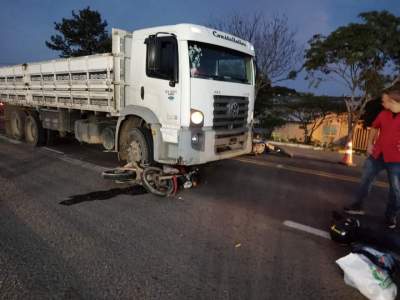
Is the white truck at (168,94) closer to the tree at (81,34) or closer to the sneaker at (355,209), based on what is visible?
the sneaker at (355,209)

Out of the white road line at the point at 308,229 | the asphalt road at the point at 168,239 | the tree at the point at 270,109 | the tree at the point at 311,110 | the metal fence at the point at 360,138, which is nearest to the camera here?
the asphalt road at the point at 168,239

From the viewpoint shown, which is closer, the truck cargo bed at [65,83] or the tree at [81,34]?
the truck cargo bed at [65,83]

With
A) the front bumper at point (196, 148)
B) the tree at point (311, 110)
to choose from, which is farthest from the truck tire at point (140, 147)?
the tree at point (311, 110)

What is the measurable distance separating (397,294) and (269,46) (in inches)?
621

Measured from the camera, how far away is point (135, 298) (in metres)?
2.57

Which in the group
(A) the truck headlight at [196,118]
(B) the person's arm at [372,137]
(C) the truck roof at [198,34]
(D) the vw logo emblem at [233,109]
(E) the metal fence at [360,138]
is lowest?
(E) the metal fence at [360,138]

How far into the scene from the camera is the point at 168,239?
146 inches

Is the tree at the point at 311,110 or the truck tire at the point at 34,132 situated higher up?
the tree at the point at 311,110

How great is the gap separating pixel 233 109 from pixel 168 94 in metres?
1.33

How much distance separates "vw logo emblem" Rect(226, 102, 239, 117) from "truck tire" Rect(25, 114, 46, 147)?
6836mm

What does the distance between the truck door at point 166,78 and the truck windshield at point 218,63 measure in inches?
12.4

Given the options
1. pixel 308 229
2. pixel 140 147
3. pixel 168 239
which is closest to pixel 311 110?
pixel 140 147

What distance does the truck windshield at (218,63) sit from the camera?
5172mm

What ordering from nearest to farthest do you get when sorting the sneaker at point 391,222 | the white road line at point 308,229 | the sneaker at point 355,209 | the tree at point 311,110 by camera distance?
the white road line at point 308,229
the sneaker at point 391,222
the sneaker at point 355,209
the tree at point 311,110
